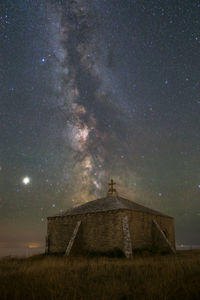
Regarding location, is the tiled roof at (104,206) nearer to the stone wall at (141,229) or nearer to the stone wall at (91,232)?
the stone wall at (91,232)

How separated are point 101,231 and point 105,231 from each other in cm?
47

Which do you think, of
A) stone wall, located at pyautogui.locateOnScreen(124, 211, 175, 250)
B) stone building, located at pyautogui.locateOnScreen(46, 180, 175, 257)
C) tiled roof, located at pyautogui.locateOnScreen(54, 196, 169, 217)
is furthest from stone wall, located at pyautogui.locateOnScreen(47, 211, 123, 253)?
stone wall, located at pyautogui.locateOnScreen(124, 211, 175, 250)

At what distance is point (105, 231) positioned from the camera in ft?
66.9

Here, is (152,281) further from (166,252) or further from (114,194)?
(114,194)

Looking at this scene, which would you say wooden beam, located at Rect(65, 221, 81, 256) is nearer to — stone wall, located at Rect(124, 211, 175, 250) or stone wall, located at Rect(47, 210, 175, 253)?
stone wall, located at Rect(47, 210, 175, 253)

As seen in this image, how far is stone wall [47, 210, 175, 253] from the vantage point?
1997cm

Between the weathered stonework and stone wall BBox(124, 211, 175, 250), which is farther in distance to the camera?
stone wall BBox(124, 211, 175, 250)

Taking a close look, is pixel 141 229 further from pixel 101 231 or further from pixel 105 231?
pixel 101 231

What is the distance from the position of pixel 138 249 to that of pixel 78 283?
14.6m

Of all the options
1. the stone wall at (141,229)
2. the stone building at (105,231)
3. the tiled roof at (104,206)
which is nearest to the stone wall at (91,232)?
the stone building at (105,231)

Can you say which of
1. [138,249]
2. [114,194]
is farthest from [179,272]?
[114,194]

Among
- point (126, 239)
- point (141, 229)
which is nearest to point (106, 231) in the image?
point (126, 239)

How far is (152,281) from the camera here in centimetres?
764

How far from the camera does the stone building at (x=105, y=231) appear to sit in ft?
64.8
